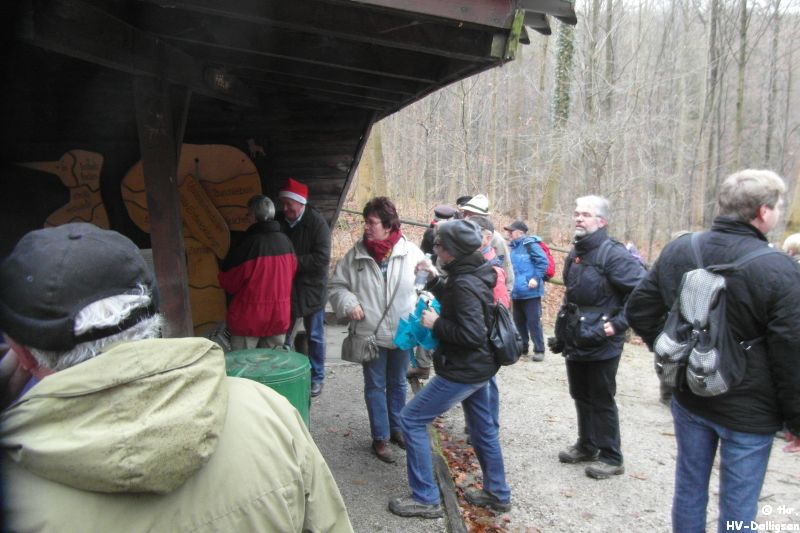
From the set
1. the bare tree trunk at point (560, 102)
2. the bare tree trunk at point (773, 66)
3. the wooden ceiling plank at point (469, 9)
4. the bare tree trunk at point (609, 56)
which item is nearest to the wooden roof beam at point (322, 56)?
the wooden ceiling plank at point (469, 9)

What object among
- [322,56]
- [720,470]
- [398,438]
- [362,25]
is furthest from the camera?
[398,438]

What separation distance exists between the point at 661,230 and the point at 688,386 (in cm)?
2167

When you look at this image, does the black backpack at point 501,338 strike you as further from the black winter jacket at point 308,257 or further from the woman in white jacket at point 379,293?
the black winter jacket at point 308,257

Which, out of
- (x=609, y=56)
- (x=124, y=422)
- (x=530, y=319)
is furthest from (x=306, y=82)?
(x=609, y=56)

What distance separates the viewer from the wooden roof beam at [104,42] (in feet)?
8.38

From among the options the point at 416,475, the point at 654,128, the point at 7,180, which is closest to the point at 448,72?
the point at 416,475

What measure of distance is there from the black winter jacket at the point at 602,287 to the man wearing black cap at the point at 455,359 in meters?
0.98

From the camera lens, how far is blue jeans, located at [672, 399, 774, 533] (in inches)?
103

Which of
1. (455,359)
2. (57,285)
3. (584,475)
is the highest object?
(57,285)

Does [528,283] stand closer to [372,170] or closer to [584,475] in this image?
[584,475]

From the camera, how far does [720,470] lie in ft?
9.00

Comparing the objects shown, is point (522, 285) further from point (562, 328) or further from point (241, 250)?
point (241, 250)

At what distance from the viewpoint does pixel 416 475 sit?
12.4ft

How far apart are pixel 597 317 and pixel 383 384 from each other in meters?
1.73
